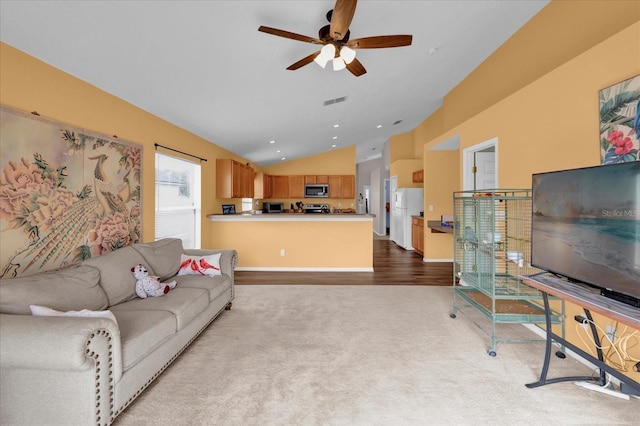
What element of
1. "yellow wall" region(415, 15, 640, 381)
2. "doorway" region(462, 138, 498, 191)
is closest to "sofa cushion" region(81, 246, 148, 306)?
"yellow wall" region(415, 15, 640, 381)

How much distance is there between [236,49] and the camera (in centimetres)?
242

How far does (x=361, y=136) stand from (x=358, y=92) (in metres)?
3.33

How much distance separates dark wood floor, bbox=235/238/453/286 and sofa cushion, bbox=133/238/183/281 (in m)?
1.54

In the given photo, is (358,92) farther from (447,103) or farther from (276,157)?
(276,157)

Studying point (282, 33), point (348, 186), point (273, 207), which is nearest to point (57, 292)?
point (282, 33)

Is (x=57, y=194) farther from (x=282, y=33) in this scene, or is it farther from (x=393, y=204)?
(x=393, y=204)

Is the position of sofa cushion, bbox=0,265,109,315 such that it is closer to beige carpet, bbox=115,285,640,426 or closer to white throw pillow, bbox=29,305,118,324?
white throw pillow, bbox=29,305,118,324

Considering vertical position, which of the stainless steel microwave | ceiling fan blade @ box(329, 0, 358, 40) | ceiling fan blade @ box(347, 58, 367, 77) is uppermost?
ceiling fan blade @ box(347, 58, 367, 77)

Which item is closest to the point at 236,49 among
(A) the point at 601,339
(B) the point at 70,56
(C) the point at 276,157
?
(B) the point at 70,56

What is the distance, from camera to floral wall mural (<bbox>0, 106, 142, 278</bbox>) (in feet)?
6.45

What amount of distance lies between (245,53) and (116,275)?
2.22m

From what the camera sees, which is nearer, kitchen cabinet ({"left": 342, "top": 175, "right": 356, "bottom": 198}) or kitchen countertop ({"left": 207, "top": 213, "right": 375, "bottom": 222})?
kitchen countertop ({"left": 207, "top": 213, "right": 375, "bottom": 222})

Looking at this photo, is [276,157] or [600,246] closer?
[600,246]

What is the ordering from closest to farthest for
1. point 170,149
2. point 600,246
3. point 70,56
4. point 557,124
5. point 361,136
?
point 600,246
point 70,56
point 557,124
point 170,149
point 361,136
